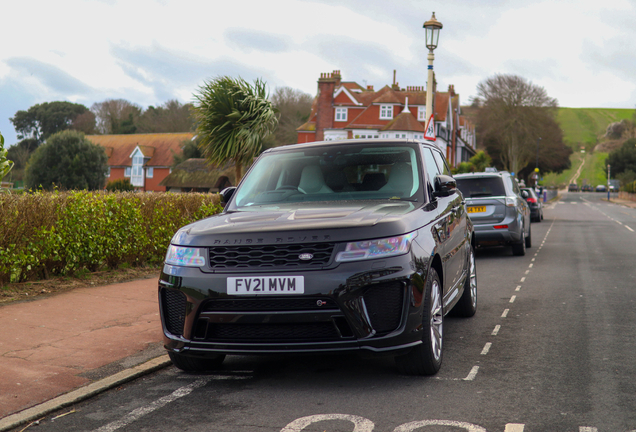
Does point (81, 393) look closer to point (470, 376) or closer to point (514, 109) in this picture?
point (470, 376)

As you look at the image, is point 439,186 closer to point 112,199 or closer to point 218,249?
point 218,249

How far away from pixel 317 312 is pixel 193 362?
53.4 inches

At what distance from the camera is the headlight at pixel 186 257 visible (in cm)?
457

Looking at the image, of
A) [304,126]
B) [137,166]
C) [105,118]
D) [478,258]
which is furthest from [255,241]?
[105,118]

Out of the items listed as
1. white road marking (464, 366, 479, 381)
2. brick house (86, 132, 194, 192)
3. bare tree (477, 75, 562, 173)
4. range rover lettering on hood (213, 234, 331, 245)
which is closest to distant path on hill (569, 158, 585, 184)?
bare tree (477, 75, 562, 173)

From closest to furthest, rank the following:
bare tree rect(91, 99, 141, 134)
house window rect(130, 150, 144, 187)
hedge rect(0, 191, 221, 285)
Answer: hedge rect(0, 191, 221, 285) < house window rect(130, 150, 144, 187) < bare tree rect(91, 99, 141, 134)

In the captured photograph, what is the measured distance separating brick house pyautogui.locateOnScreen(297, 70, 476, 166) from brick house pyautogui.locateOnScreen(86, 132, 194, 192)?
842 inches

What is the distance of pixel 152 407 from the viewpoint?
4387 mm

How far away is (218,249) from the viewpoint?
14.8ft

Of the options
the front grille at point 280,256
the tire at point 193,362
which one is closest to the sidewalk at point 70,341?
the tire at point 193,362

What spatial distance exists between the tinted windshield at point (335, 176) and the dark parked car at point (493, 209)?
8.36m

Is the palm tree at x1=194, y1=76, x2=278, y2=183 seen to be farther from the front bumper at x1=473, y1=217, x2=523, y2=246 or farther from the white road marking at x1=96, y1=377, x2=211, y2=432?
the white road marking at x1=96, y1=377, x2=211, y2=432

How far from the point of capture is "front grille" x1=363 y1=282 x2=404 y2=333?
4355mm

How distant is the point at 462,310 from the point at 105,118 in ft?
338
